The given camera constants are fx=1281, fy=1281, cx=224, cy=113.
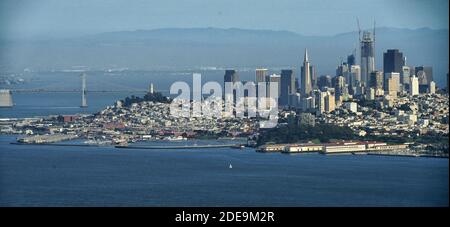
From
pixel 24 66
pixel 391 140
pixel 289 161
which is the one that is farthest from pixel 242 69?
pixel 289 161

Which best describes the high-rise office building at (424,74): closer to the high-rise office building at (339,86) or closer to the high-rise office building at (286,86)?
the high-rise office building at (339,86)

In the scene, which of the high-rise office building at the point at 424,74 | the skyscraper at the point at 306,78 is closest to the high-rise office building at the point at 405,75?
the high-rise office building at the point at 424,74

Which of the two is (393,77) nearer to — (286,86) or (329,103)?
(286,86)

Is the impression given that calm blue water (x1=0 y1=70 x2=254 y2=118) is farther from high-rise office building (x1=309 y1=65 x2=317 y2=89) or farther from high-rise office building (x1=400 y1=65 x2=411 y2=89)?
high-rise office building (x1=400 y1=65 x2=411 y2=89)

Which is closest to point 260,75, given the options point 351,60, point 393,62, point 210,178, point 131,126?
point 393,62

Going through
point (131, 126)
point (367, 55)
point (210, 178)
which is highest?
point (367, 55)

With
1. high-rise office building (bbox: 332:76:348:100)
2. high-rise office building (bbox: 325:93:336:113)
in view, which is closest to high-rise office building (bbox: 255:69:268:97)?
high-rise office building (bbox: 332:76:348:100)
